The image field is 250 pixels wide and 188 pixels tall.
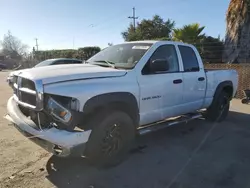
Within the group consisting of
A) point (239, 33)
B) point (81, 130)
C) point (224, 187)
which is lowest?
point (224, 187)

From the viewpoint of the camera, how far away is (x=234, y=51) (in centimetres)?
1667

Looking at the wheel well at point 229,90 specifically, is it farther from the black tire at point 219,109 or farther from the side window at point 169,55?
the side window at point 169,55

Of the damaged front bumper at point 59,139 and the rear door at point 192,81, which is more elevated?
the rear door at point 192,81

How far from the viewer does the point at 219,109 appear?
742 cm

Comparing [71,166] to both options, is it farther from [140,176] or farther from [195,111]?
[195,111]

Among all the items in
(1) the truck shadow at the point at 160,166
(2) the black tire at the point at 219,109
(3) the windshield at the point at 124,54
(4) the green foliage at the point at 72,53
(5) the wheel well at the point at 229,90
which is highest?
(4) the green foliage at the point at 72,53

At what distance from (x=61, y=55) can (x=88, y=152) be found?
37.4 m

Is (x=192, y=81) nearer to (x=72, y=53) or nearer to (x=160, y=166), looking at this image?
(x=160, y=166)

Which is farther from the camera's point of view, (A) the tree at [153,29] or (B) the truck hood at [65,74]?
(A) the tree at [153,29]

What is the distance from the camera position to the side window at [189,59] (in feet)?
19.4

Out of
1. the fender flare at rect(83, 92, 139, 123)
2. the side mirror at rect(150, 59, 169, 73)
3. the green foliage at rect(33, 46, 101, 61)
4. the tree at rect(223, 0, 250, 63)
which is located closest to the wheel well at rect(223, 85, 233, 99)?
the side mirror at rect(150, 59, 169, 73)

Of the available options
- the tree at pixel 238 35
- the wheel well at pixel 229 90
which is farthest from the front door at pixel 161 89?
the tree at pixel 238 35

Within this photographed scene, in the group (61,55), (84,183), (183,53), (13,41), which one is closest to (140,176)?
(84,183)

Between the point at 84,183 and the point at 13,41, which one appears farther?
the point at 13,41
